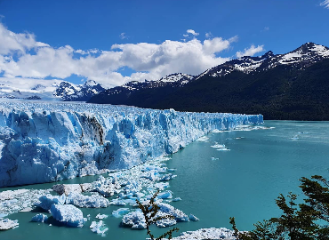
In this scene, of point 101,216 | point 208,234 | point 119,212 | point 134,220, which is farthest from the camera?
point 119,212

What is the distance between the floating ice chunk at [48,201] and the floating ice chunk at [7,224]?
1121 millimetres

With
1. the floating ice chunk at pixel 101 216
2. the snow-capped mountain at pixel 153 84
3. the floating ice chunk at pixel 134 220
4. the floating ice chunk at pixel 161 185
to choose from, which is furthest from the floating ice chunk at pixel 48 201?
the snow-capped mountain at pixel 153 84

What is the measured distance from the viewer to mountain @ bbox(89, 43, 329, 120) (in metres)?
56.9

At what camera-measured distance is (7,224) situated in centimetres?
848

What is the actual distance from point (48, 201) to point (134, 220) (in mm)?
3688

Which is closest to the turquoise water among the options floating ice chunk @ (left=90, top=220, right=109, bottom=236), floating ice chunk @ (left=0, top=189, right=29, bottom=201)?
floating ice chunk @ (left=90, top=220, right=109, bottom=236)

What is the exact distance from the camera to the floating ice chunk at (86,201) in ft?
33.1

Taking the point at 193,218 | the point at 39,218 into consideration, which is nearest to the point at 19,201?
the point at 39,218

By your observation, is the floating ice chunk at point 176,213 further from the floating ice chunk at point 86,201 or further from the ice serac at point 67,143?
the ice serac at point 67,143

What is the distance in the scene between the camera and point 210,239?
745cm

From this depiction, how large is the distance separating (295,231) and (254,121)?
47.4 metres

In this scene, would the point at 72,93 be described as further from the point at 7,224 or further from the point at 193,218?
the point at 193,218

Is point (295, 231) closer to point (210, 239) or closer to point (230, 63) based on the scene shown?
point (210, 239)

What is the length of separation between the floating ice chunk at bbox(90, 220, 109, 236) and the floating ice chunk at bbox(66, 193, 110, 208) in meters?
1.50
